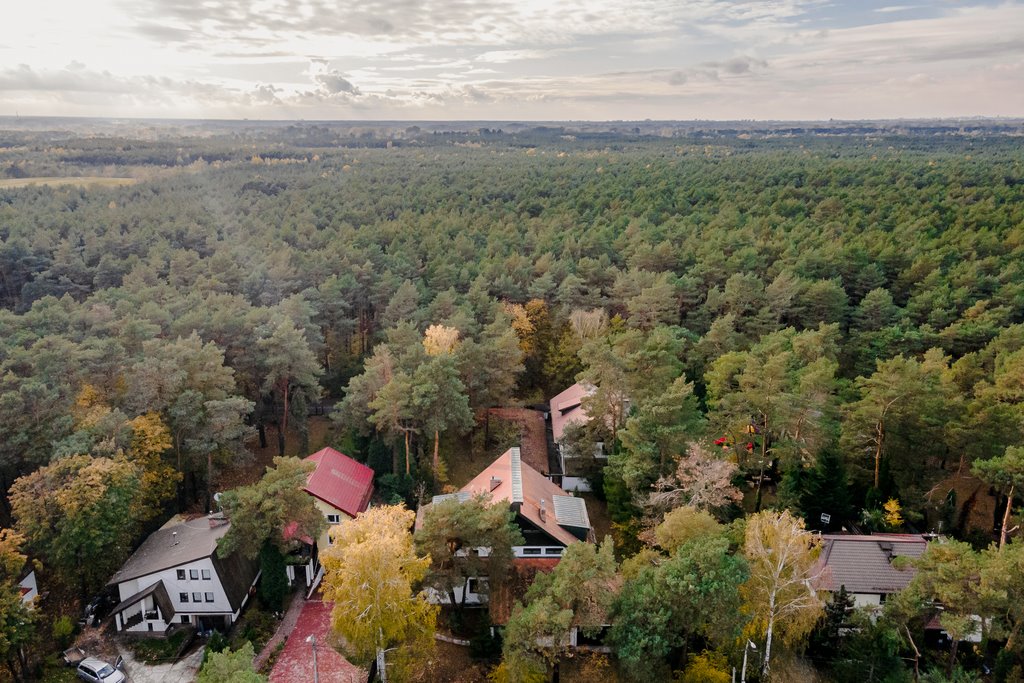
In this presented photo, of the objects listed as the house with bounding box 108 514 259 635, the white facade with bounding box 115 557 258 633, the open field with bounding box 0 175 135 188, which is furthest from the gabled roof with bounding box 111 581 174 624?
the open field with bounding box 0 175 135 188

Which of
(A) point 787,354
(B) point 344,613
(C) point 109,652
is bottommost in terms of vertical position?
(C) point 109,652

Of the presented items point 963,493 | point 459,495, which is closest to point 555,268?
→ point 459,495

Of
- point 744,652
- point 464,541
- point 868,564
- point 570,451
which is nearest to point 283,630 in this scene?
point 464,541

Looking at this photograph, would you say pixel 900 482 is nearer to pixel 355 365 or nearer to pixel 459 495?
pixel 459 495

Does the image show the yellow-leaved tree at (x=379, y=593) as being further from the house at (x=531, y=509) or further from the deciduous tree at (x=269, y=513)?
the deciduous tree at (x=269, y=513)

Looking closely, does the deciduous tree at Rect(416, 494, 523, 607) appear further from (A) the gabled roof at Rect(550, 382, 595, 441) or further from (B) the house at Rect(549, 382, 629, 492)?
(A) the gabled roof at Rect(550, 382, 595, 441)

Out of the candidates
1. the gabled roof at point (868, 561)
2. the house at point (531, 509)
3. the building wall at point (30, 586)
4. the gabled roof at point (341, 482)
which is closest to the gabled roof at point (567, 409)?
the house at point (531, 509)

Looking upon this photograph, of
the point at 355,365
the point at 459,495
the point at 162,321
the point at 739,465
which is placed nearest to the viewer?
the point at 459,495
